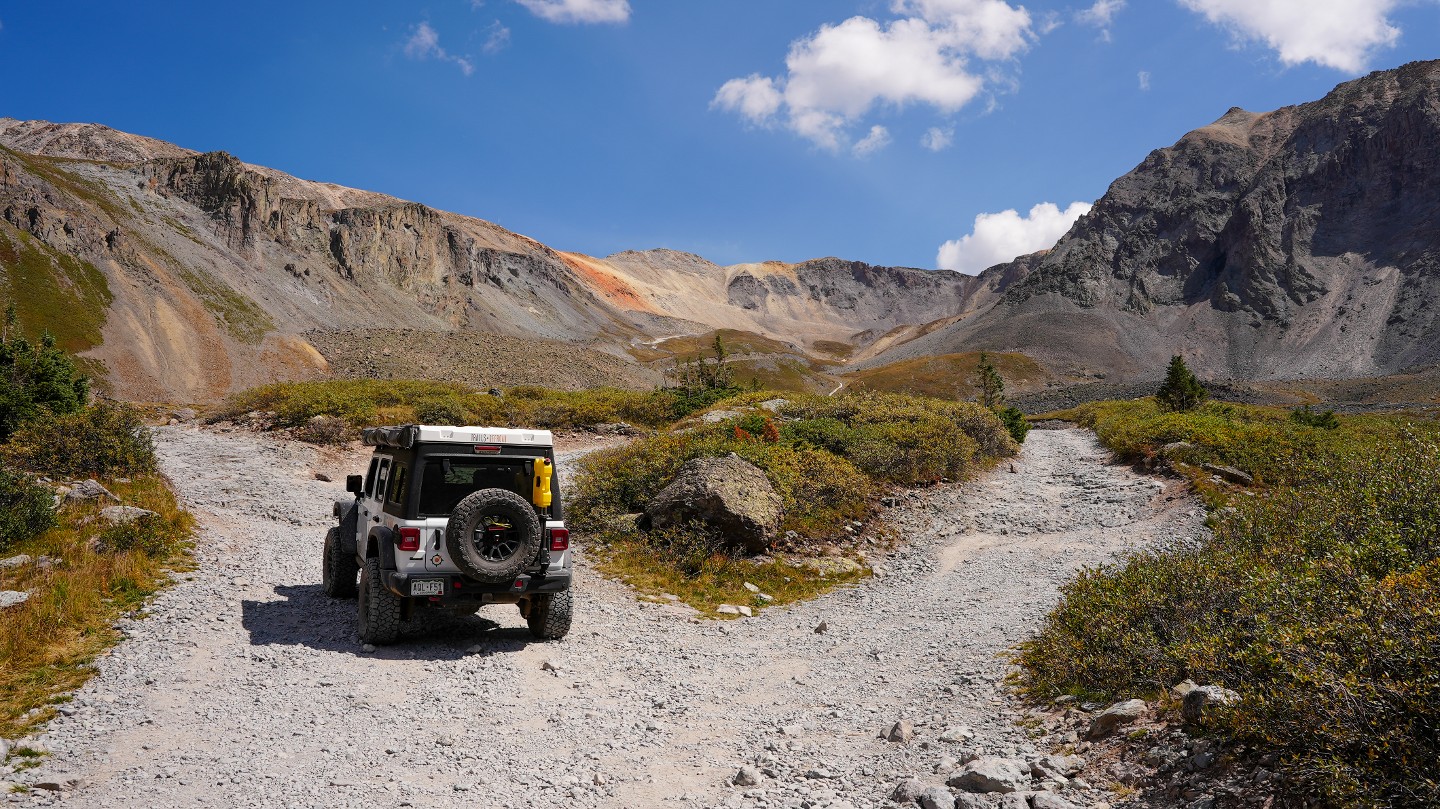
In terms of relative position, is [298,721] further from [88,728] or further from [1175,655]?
[1175,655]

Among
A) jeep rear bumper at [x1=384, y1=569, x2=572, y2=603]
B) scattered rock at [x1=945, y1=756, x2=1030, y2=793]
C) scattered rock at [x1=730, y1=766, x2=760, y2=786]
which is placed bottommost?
scattered rock at [x1=730, y1=766, x2=760, y2=786]

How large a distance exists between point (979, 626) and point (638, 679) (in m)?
5.52

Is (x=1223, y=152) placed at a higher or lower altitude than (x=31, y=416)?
higher

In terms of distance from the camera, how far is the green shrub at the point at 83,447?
1634 cm

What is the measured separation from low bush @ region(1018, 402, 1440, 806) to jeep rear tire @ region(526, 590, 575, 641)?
20.0 ft

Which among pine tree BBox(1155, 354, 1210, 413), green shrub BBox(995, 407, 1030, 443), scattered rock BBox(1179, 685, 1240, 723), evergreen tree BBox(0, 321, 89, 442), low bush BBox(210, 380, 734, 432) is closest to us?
scattered rock BBox(1179, 685, 1240, 723)

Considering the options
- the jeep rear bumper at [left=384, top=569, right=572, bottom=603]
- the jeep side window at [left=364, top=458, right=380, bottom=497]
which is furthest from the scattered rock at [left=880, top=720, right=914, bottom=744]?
the jeep side window at [left=364, top=458, right=380, bottom=497]

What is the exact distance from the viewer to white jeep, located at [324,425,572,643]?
8883 millimetres

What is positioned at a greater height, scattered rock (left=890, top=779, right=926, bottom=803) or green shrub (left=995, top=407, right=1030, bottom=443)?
green shrub (left=995, top=407, right=1030, bottom=443)

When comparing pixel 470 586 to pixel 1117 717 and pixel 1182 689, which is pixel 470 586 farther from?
pixel 1182 689

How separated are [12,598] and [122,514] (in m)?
4.75

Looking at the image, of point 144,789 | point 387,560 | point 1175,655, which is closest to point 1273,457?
point 1175,655

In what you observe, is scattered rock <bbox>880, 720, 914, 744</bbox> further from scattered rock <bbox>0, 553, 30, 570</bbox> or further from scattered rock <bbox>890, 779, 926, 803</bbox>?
scattered rock <bbox>0, 553, 30, 570</bbox>

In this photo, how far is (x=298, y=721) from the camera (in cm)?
699
